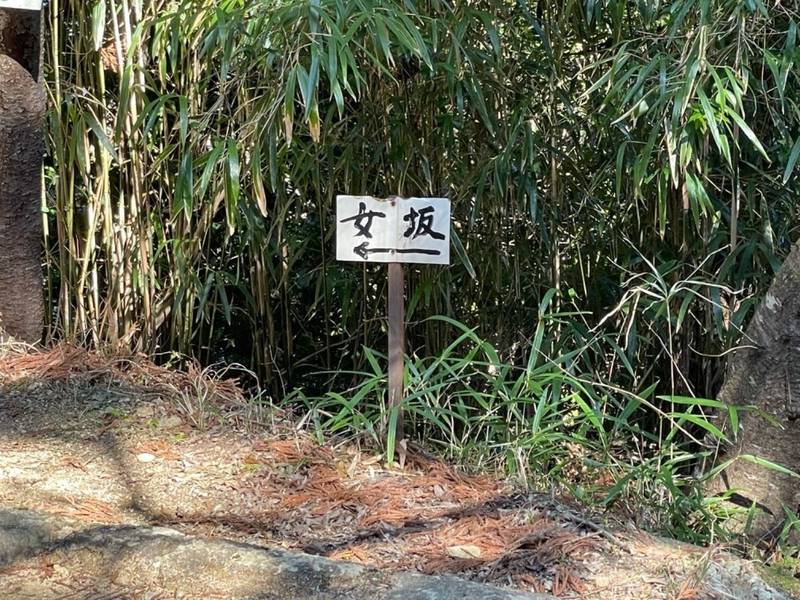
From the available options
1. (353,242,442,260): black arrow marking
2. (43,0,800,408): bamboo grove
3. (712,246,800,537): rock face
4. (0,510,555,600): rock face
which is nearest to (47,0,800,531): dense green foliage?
(43,0,800,408): bamboo grove

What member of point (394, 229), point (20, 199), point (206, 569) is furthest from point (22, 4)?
point (206, 569)

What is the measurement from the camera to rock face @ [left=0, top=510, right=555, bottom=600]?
1540 mm

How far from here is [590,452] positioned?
2.24 m

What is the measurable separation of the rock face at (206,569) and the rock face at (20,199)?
1.16 metres

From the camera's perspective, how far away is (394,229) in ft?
6.87

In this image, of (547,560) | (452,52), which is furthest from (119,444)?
(452,52)

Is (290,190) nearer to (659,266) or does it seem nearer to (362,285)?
(362,285)

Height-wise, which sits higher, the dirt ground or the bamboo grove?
the bamboo grove

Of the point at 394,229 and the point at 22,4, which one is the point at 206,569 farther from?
the point at 22,4

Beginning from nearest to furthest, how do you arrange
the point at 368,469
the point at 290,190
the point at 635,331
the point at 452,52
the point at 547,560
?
1. the point at 547,560
2. the point at 368,469
3. the point at 452,52
4. the point at 635,331
5. the point at 290,190

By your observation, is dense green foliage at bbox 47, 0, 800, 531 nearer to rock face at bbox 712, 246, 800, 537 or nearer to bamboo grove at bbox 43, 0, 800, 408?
bamboo grove at bbox 43, 0, 800, 408

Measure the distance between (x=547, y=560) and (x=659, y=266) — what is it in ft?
4.29

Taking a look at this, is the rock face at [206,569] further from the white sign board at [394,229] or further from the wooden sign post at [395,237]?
the white sign board at [394,229]

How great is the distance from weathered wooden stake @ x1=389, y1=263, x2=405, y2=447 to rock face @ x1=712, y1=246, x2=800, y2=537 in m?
0.81
